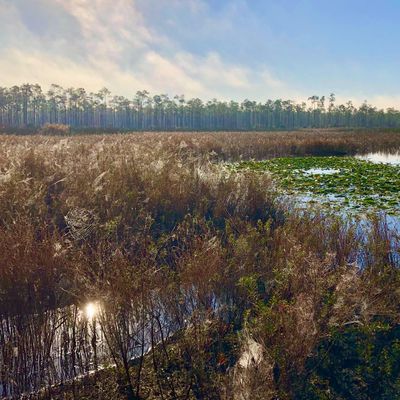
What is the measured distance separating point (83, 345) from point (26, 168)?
20.0 feet

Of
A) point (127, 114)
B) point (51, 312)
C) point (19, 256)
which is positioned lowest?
point (51, 312)

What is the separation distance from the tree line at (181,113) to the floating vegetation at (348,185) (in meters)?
78.5

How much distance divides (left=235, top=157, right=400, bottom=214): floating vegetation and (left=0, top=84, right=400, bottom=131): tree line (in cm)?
7851

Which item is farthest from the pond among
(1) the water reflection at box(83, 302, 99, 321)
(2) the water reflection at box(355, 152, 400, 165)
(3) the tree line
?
(3) the tree line

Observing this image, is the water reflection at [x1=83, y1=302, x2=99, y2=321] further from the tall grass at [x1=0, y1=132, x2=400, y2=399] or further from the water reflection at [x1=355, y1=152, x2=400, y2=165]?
the water reflection at [x1=355, y1=152, x2=400, y2=165]

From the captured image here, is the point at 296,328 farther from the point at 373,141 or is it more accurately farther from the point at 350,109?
the point at 350,109

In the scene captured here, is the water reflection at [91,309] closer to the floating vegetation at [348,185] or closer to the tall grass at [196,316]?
the tall grass at [196,316]

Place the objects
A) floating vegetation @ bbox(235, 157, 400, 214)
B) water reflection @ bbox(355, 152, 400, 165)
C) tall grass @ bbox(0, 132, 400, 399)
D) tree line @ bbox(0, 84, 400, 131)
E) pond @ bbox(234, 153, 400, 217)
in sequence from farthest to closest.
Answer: tree line @ bbox(0, 84, 400, 131) < water reflection @ bbox(355, 152, 400, 165) < floating vegetation @ bbox(235, 157, 400, 214) < pond @ bbox(234, 153, 400, 217) < tall grass @ bbox(0, 132, 400, 399)

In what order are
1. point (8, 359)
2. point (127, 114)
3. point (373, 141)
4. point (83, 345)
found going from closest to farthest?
1. point (8, 359)
2. point (83, 345)
3. point (373, 141)
4. point (127, 114)

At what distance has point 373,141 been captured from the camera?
2998cm

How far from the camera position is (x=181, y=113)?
106 m

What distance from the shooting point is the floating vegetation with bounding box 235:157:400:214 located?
9.67 meters

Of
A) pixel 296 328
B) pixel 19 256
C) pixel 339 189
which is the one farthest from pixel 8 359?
pixel 339 189

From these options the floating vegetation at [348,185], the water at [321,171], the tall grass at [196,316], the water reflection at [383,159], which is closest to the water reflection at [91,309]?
the tall grass at [196,316]
